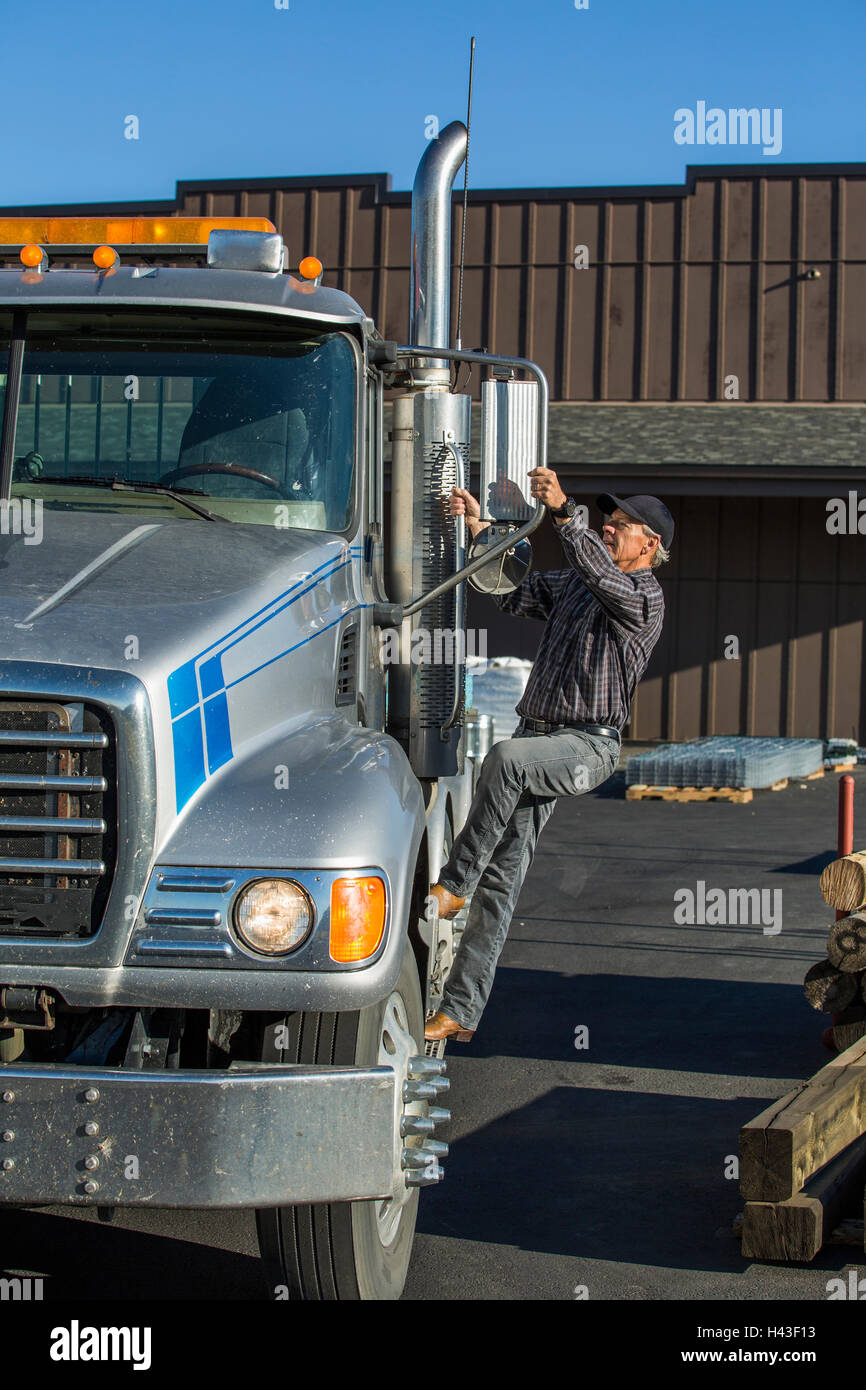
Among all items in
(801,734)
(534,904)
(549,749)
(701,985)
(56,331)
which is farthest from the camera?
(801,734)

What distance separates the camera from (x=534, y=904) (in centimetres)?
1098

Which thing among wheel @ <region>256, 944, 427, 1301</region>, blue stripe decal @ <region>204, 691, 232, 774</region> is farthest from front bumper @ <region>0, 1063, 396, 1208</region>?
blue stripe decal @ <region>204, 691, 232, 774</region>

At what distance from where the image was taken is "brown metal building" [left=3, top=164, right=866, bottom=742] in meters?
24.5

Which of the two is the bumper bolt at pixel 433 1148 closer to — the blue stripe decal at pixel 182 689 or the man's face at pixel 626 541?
the blue stripe decal at pixel 182 689

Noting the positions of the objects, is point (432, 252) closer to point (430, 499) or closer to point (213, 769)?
point (430, 499)

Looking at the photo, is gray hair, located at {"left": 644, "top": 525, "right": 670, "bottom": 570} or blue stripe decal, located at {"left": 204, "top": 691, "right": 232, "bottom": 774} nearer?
blue stripe decal, located at {"left": 204, "top": 691, "right": 232, "bottom": 774}

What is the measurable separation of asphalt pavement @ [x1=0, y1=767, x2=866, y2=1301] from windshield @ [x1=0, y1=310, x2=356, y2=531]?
7.99 feet

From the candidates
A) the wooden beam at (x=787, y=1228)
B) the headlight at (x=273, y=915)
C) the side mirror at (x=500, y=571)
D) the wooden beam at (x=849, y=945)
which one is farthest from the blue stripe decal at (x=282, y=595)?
the wooden beam at (x=849, y=945)

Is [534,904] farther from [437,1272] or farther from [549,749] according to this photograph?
[437,1272]

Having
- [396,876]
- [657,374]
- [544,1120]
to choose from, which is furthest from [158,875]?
[657,374]

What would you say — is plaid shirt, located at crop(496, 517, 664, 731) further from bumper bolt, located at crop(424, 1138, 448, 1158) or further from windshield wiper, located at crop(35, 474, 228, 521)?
bumper bolt, located at crop(424, 1138, 448, 1158)

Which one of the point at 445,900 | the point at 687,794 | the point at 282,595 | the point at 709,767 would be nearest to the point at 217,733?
the point at 282,595

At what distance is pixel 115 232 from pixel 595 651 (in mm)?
2530

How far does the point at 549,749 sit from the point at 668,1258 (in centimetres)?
194
